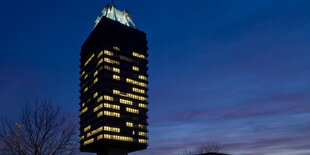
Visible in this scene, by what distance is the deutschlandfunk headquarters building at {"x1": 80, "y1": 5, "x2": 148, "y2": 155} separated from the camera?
15275 cm

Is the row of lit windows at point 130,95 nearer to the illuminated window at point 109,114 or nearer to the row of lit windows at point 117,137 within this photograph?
the illuminated window at point 109,114

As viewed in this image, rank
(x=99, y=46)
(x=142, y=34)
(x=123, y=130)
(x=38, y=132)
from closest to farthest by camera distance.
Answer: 1. (x=38, y=132)
2. (x=123, y=130)
3. (x=99, y=46)
4. (x=142, y=34)

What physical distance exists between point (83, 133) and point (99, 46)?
49973 millimetres

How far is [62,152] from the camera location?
26.9m

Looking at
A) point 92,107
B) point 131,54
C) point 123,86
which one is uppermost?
point 131,54

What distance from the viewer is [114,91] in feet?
519

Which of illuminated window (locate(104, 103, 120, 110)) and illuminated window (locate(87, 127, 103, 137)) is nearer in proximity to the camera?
illuminated window (locate(87, 127, 103, 137))

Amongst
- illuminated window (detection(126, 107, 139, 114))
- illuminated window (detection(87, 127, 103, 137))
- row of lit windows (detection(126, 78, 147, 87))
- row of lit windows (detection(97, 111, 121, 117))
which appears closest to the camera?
illuminated window (detection(87, 127, 103, 137))

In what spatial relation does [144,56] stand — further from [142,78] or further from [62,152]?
[62,152]

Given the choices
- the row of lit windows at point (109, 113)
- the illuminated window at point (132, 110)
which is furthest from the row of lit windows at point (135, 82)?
Result: the row of lit windows at point (109, 113)

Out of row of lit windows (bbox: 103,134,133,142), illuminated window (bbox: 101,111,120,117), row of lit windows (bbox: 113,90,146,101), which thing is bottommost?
row of lit windows (bbox: 103,134,133,142)

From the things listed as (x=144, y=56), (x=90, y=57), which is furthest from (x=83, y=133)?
(x=144, y=56)

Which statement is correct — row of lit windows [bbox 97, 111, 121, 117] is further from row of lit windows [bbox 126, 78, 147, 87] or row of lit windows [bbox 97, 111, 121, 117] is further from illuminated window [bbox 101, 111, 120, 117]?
row of lit windows [bbox 126, 78, 147, 87]

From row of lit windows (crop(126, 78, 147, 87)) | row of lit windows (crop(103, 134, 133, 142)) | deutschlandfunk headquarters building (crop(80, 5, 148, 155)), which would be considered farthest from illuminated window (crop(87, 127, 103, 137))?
row of lit windows (crop(126, 78, 147, 87))
